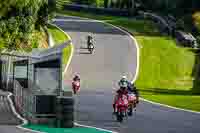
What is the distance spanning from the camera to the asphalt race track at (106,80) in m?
28.2

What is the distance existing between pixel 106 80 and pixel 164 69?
23.6ft

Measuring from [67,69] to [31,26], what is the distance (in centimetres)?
801

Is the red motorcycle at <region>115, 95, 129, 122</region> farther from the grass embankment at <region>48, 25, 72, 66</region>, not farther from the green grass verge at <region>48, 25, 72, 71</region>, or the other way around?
the grass embankment at <region>48, 25, 72, 66</region>

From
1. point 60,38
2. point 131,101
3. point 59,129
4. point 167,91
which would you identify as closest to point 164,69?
point 167,91

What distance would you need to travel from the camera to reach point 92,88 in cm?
5128

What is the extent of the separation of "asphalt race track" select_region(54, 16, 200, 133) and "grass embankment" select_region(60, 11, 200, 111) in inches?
48.9

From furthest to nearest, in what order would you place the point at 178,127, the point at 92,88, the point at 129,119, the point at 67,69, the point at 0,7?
1. the point at 67,69
2. the point at 92,88
3. the point at 0,7
4. the point at 129,119
5. the point at 178,127

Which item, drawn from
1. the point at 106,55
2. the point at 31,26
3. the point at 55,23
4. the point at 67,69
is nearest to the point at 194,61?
the point at 106,55

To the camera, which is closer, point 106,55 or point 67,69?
point 67,69

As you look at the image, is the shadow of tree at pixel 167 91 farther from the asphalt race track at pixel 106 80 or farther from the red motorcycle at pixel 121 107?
the red motorcycle at pixel 121 107

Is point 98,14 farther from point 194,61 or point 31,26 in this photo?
point 31,26

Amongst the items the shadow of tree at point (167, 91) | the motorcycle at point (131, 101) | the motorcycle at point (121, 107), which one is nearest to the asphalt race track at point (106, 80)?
the motorcycle at point (121, 107)

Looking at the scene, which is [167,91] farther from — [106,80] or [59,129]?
[59,129]

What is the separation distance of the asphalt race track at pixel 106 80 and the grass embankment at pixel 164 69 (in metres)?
1.24
